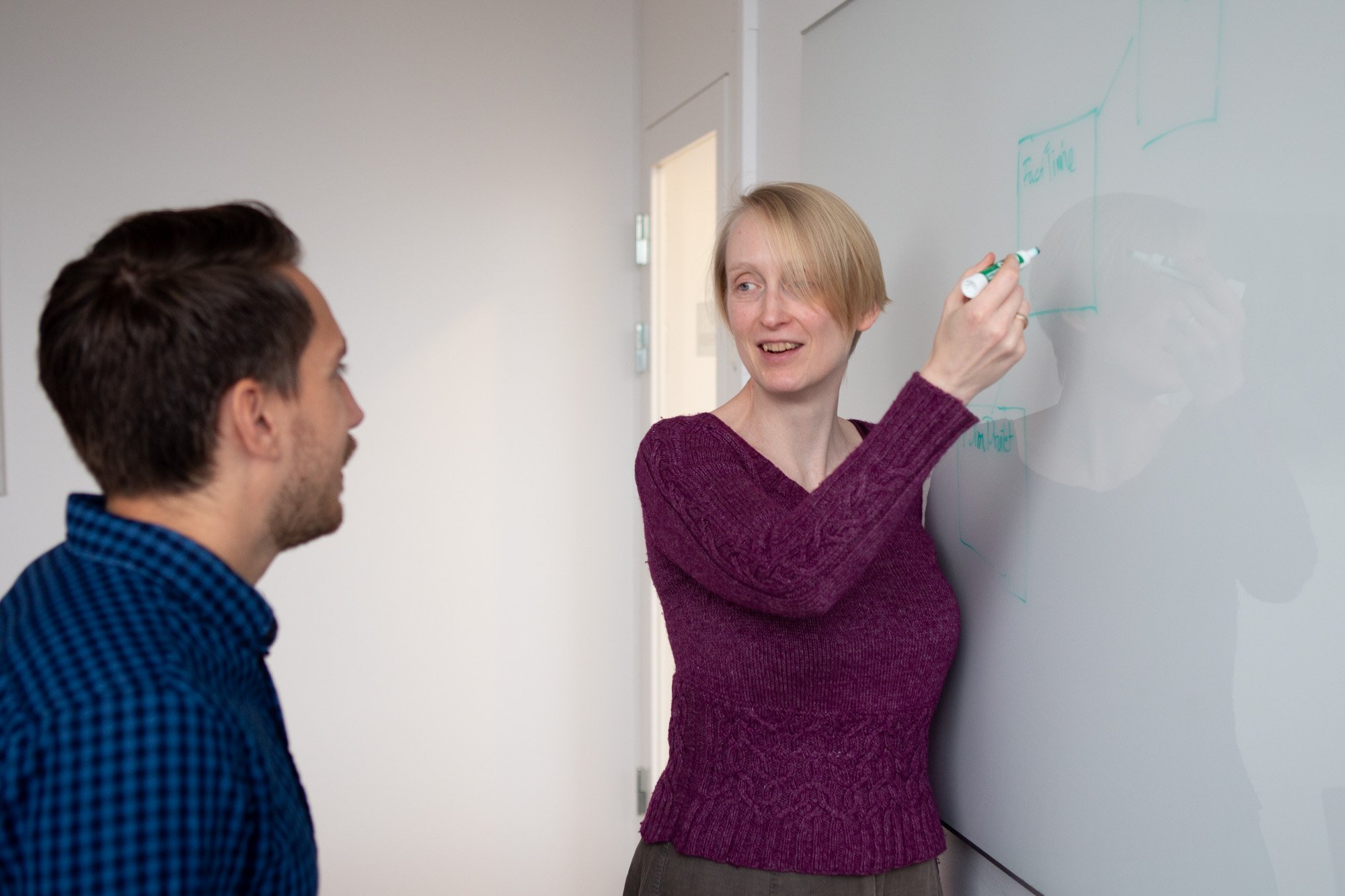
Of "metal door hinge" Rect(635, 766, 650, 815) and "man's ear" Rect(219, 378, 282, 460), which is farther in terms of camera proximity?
"metal door hinge" Rect(635, 766, 650, 815)

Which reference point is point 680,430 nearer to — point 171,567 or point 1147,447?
point 1147,447

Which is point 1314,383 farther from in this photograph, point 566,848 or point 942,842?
point 566,848

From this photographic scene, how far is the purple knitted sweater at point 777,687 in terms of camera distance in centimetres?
121

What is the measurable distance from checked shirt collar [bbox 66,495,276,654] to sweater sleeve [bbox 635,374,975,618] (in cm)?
50

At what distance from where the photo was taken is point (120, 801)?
25.6 inches

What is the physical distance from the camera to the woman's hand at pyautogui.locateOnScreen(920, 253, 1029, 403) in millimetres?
1055

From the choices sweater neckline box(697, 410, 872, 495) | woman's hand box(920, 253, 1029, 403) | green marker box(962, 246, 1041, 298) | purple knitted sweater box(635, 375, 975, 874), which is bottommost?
purple knitted sweater box(635, 375, 975, 874)

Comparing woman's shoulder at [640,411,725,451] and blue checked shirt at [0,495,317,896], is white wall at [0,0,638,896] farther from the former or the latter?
blue checked shirt at [0,495,317,896]

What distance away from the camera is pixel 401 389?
2.89m

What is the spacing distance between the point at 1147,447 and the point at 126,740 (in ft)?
2.88

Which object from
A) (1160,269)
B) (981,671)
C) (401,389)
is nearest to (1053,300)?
(1160,269)

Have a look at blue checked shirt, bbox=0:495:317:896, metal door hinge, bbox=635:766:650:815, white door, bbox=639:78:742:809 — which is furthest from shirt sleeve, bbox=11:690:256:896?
metal door hinge, bbox=635:766:650:815

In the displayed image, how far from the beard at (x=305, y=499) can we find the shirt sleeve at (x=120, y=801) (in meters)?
0.22

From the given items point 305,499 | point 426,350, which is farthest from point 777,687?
point 426,350
